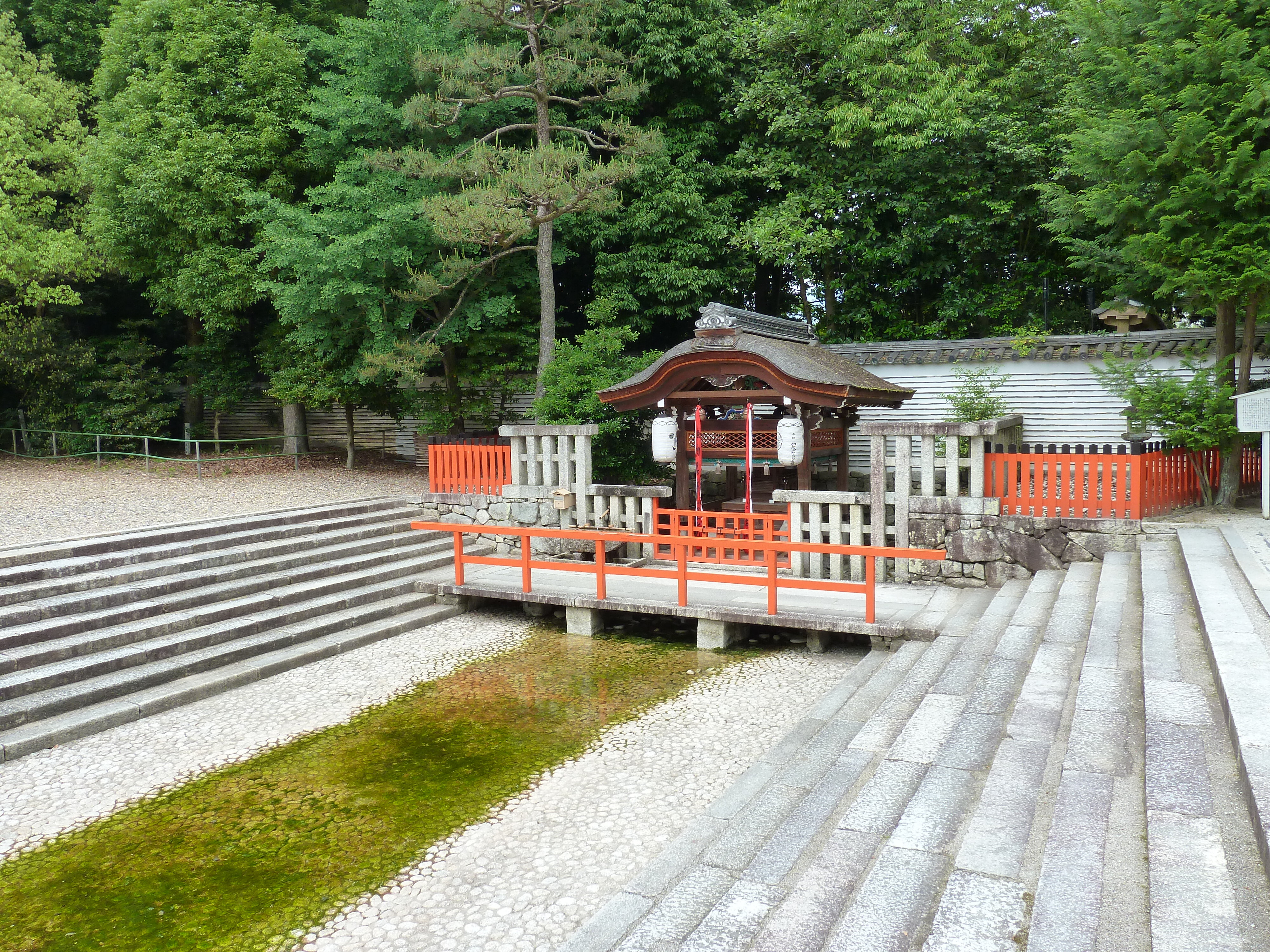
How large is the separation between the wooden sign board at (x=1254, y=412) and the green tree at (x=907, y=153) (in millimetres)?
8262

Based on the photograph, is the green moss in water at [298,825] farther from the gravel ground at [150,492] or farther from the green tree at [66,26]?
the green tree at [66,26]

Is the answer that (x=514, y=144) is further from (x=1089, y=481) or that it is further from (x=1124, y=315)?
(x=1089, y=481)

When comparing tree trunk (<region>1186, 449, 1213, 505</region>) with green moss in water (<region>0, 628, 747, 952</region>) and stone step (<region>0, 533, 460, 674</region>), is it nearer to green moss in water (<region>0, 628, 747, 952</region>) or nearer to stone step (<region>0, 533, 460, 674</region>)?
green moss in water (<region>0, 628, 747, 952</region>)

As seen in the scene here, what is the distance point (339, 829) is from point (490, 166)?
10709 millimetres

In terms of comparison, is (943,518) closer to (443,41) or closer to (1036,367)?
(1036,367)

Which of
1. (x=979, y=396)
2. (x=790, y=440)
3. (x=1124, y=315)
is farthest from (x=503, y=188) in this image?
(x=1124, y=315)

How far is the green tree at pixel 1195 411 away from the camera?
31.0ft

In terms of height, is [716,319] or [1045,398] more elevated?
[716,319]

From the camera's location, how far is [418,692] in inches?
282

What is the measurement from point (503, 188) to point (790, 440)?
19.5 feet

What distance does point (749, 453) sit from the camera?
1148cm

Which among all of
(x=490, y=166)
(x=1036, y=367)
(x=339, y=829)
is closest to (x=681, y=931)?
(x=339, y=829)

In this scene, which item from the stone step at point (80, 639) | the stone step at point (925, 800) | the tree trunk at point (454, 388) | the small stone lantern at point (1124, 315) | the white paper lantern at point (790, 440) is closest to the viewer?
the stone step at point (925, 800)

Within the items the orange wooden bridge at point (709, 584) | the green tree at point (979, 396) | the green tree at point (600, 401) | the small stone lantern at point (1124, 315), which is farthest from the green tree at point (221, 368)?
the small stone lantern at point (1124, 315)
